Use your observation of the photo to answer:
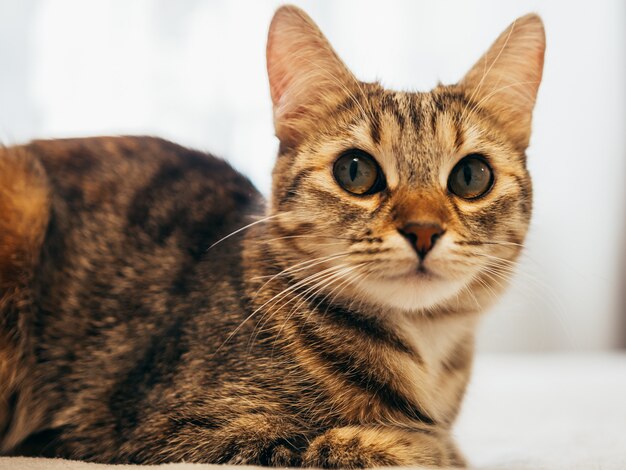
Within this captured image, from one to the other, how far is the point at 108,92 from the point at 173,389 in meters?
2.06

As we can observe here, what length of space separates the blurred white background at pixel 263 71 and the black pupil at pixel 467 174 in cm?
143

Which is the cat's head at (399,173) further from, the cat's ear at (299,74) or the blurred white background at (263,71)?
the blurred white background at (263,71)

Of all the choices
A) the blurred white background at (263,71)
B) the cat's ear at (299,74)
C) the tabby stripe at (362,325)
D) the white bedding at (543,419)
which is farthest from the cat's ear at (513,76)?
the blurred white background at (263,71)

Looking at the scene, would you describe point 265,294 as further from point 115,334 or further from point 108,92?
point 108,92

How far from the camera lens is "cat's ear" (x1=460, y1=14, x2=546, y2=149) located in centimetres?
136

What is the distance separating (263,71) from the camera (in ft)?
9.68

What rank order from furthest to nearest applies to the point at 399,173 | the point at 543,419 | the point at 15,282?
the point at 543,419 < the point at 15,282 < the point at 399,173

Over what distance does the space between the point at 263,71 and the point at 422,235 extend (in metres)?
2.05

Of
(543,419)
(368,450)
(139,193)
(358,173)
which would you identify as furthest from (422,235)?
(543,419)

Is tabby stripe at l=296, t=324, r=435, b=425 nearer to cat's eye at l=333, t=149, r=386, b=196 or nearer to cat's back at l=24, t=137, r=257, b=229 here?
cat's eye at l=333, t=149, r=386, b=196

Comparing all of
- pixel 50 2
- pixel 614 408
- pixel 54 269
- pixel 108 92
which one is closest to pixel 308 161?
pixel 54 269

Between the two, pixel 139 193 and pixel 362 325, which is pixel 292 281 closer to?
pixel 362 325

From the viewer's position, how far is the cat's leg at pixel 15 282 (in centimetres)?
129

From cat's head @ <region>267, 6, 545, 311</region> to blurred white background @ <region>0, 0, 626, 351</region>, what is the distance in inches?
50.1
